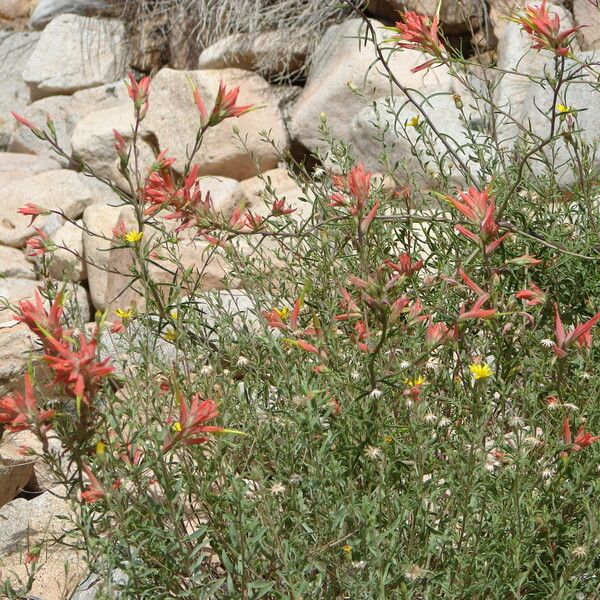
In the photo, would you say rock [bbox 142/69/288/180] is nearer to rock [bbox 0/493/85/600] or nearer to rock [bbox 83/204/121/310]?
rock [bbox 83/204/121/310]

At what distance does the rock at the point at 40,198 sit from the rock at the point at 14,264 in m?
0.16

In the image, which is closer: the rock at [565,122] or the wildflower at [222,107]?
the wildflower at [222,107]

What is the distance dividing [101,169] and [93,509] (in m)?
6.17

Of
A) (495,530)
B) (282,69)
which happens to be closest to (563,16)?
(282,69)

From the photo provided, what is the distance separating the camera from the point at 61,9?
10.4 meters

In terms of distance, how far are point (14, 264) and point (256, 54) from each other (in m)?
2.71

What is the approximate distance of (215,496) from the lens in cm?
212

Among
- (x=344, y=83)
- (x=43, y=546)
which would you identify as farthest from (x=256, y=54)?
(x=43, y=546)

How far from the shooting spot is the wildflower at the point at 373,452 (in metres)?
2.04

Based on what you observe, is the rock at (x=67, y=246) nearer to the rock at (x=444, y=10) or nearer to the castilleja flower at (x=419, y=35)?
the rock at (x=444, y=10)

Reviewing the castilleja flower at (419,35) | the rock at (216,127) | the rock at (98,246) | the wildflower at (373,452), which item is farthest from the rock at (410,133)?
the wildflower at (373,452)

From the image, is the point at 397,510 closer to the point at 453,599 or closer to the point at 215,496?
the point at 453,599

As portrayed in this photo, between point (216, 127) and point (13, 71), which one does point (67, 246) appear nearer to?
point (216, 127)

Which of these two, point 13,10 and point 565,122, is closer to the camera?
point 565,122
